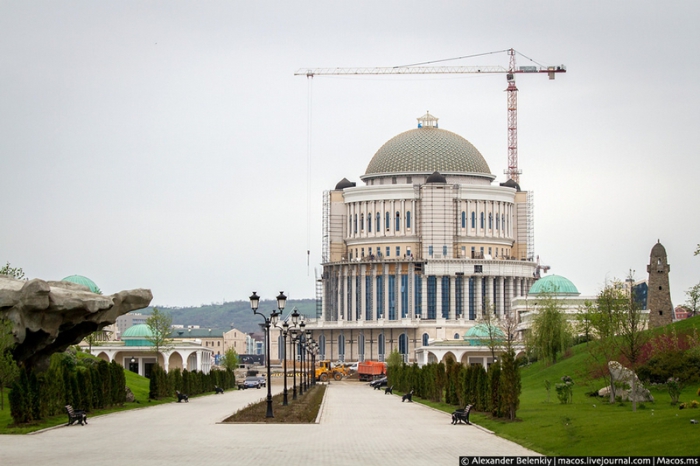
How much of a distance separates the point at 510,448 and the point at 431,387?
36.7m

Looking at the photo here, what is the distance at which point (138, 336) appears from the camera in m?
136

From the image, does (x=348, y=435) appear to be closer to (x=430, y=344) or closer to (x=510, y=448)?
(x=510, y=448)

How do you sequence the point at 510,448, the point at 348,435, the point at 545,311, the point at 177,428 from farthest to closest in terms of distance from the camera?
the point at 545,311
the point at 177,428
the point at 348,435
the point at 510,448

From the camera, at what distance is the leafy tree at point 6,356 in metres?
45.8

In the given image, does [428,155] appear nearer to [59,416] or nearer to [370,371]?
[370,371]

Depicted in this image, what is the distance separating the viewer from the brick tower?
84938 mm

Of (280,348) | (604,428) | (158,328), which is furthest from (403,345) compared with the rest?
(604,428)

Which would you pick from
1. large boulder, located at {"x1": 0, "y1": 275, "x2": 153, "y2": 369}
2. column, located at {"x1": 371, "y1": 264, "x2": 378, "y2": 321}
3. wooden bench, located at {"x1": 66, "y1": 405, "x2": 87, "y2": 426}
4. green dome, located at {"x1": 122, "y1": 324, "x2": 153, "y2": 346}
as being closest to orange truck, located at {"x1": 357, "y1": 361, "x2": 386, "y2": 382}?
green dome, located at {"x1": 122, "y1": 324, "x2": 153, "y2": 346}

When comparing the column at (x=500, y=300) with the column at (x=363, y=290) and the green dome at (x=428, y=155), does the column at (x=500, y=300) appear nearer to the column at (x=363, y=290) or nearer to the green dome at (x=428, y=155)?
the green dome at (x=428, y=155)

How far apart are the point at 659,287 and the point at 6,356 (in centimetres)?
5285

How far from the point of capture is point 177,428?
42.8 meters

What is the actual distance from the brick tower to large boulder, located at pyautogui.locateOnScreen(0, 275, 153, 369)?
4332cm

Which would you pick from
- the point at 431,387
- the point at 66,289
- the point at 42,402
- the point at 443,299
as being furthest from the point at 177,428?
the point at 443,299

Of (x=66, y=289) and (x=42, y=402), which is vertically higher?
(x=66, y=289)
